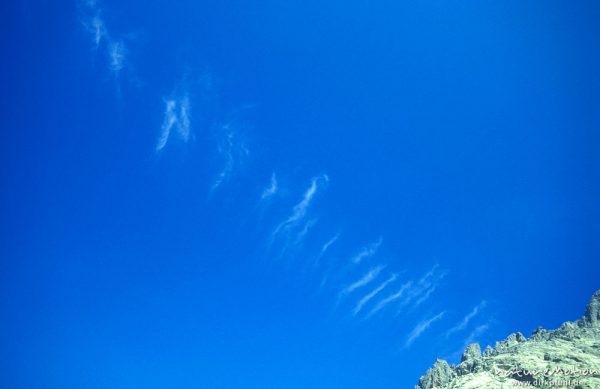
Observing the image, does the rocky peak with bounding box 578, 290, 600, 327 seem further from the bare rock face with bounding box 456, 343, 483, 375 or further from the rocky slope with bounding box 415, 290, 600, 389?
the bare rock face with bounding box 456, 343, 483, 375

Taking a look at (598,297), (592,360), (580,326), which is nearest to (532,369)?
(592,360)

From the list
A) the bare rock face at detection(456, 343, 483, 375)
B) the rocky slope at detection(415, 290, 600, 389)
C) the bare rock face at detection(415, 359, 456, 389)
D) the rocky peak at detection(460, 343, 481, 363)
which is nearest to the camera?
the rocky slope at detection(415, 290, 600, 389)

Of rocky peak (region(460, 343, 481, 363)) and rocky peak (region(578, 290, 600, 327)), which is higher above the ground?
rocky peak (region(578, 290, 600, 327))

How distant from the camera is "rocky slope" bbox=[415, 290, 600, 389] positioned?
69625 millimetres

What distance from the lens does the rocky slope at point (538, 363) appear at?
6962cm

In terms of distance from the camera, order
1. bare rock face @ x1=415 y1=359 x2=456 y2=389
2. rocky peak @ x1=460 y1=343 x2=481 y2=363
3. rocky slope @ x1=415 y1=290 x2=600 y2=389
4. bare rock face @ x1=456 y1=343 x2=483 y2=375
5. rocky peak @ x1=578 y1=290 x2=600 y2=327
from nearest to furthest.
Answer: rocky slope @ x1=415 y1=290 x2=600 y2=389 < bare rock face @ x1=456 y1=343 x2=483 y2=375 < bare rock face @ x1=415 y1=359 x2=456 y2=389 < rocky peak @ x1=578 y1=290 x2=600 y2=327 < rocky peak @ x1=460 y1=343 x2=481 y2=363

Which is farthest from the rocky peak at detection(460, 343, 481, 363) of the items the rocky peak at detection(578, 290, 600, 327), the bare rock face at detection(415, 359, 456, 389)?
the rocky peak at detection(578, 290, 600, 327)

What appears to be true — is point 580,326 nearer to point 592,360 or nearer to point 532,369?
point 592,360

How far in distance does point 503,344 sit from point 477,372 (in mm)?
34607

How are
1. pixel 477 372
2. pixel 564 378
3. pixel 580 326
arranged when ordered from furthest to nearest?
1. pixel 580 326
2. pixel 477 372
3. pixel 564 378

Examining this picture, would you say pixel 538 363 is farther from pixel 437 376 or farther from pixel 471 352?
pixel 471 352

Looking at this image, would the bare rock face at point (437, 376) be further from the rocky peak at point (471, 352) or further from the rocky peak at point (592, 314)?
the rocky peak at point (592, 314)

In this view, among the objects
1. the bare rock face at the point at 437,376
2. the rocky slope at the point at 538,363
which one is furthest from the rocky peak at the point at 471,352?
the bare rock face at the point at 437,376

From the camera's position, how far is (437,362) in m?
102
